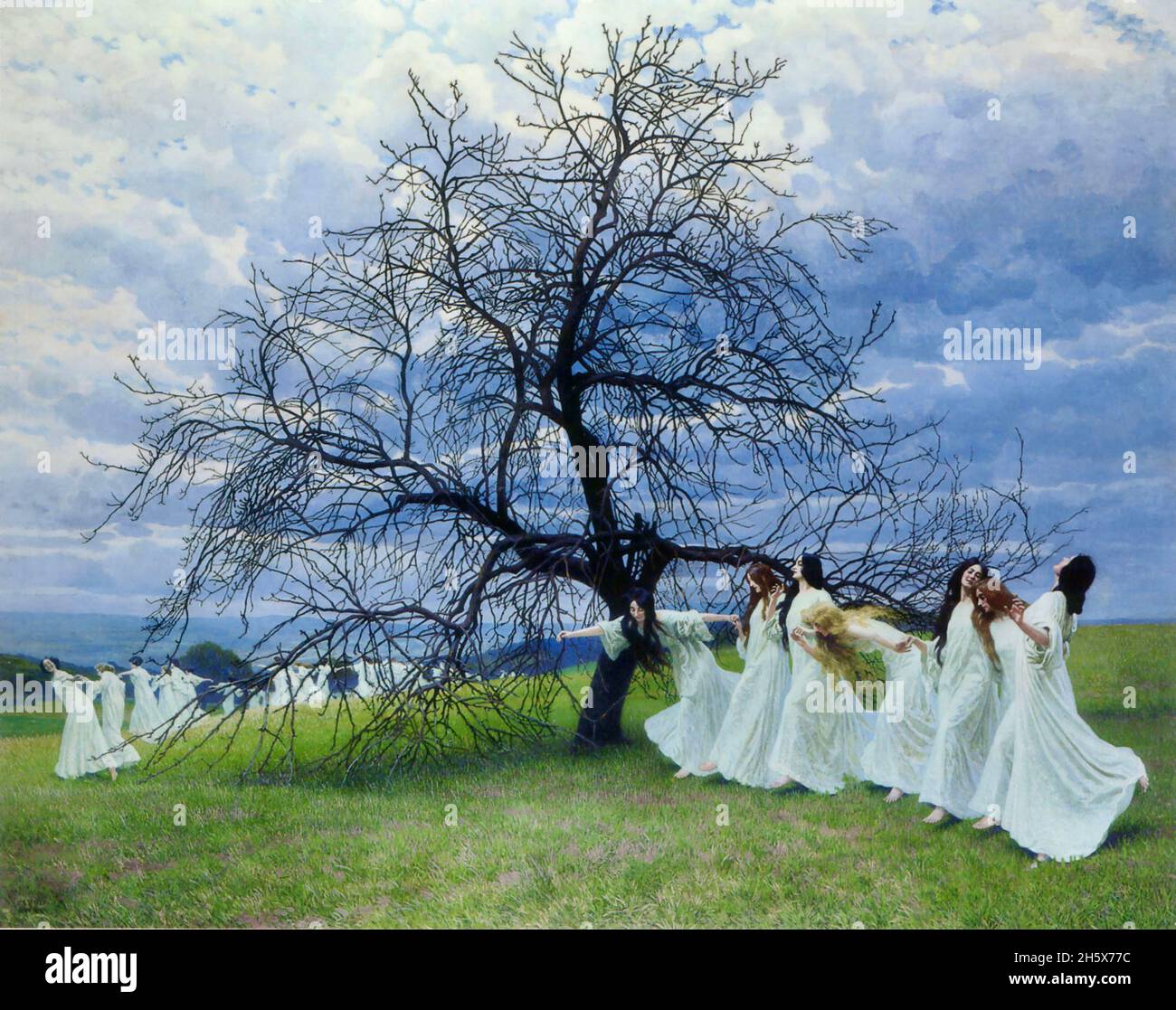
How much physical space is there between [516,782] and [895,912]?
5.34 feet

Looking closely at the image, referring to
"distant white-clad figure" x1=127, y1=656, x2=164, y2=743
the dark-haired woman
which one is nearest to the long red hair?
the dark-haired woman

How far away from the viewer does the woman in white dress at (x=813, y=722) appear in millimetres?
4383

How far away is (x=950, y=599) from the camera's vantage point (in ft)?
14.3

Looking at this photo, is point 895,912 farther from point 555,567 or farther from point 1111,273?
point 1111,273

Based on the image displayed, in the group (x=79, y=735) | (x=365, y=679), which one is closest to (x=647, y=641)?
(x=365, y=679)

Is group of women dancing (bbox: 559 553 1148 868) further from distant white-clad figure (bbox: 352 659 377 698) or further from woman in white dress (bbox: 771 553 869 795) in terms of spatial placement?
distant white-clad figure (bbox: 352 659 377 698)

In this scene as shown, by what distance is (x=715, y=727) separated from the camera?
453 cm

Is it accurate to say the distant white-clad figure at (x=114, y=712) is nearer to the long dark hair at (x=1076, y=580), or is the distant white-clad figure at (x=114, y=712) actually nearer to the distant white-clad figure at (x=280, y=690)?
the distant white-clad figure at (x=280, y=690)

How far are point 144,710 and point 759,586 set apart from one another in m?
2.77

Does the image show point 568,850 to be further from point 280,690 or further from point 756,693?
point 280,690

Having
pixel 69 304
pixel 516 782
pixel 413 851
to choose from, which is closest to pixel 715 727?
pixel 516 782

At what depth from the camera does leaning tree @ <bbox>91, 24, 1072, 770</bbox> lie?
4555 mm

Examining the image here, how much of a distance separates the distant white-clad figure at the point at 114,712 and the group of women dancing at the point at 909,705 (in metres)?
2.11
